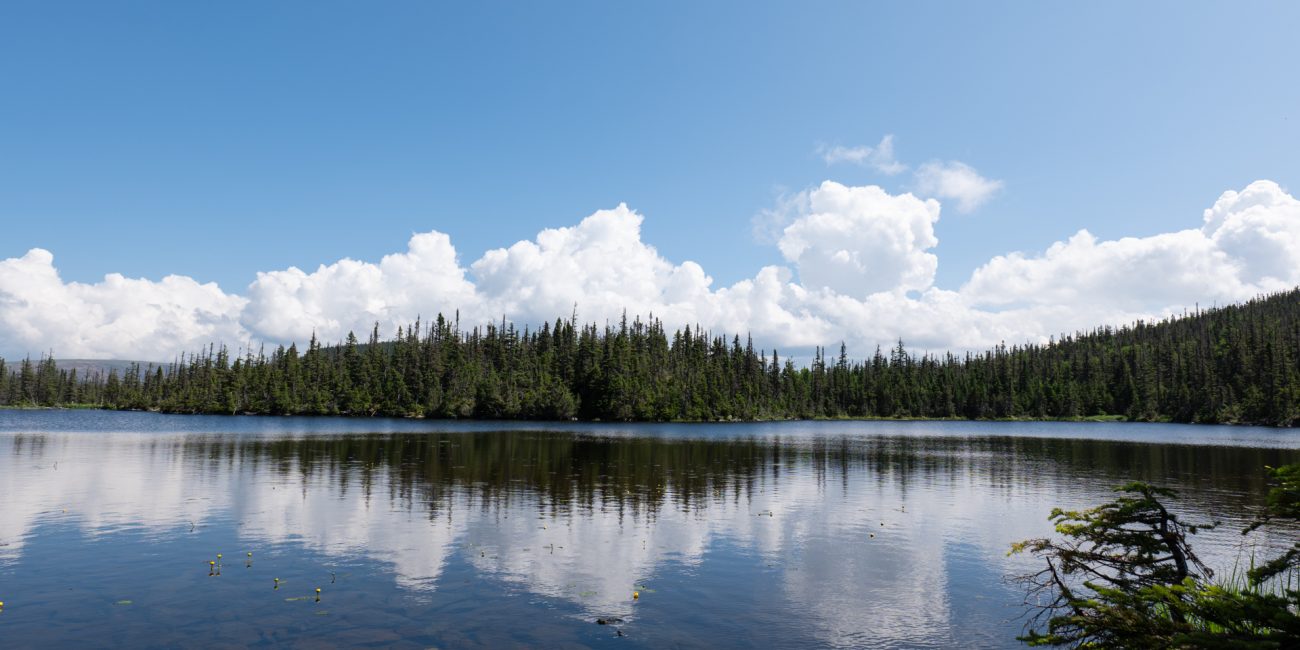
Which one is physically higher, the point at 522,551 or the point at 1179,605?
the point at 1179,605

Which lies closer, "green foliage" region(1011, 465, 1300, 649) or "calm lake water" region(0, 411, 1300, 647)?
"green foliage" region(1011, 465, 1300, 649)

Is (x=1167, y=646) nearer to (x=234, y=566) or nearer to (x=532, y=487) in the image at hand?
(x=234, y=566)

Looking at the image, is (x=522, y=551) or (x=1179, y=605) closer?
(x=1179, y=605)

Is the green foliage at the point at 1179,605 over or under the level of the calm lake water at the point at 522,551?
over

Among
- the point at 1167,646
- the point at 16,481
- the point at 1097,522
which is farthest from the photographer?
the point at 16,481

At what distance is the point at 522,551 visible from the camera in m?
30.9

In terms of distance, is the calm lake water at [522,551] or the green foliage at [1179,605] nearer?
the green foliage at [1179,605]

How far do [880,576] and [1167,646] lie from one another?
19.6 meters

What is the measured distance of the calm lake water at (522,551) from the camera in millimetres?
21391

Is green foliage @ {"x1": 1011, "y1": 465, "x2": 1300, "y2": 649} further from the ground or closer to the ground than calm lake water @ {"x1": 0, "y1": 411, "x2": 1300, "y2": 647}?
further from the ground

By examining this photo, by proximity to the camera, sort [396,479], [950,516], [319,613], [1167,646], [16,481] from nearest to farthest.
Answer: [1167,646] < [319,613] < [950,516] < [16,481] < [396,479]

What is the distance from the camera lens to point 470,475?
58750 millimetres

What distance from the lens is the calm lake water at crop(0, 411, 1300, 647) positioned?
21391 millimetres

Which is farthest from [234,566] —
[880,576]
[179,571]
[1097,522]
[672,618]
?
[1097,522]
